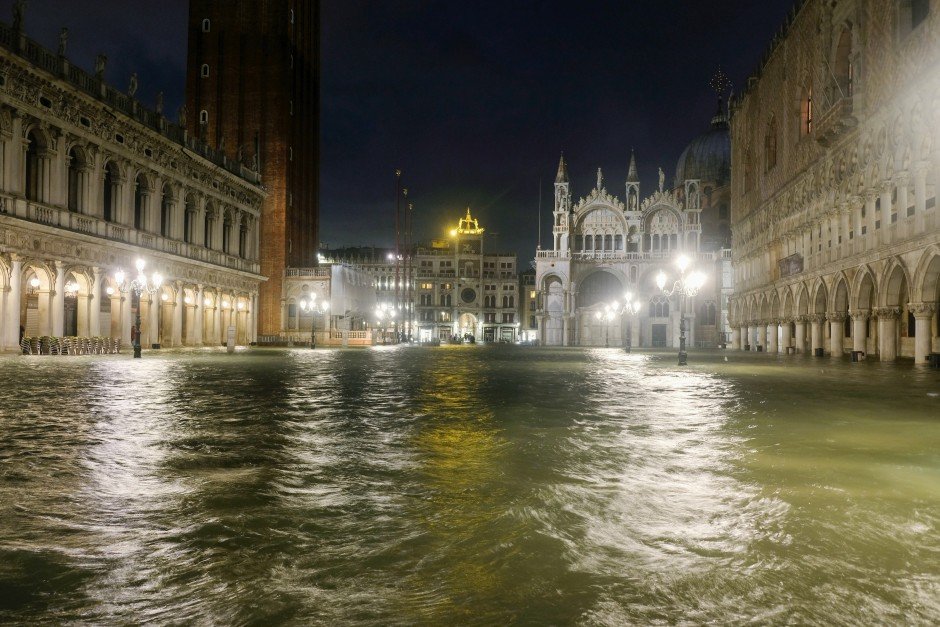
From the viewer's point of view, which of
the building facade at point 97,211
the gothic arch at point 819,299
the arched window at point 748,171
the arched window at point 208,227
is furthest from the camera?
the arched window at point 748,171

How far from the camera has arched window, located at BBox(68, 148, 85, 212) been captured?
117 feet

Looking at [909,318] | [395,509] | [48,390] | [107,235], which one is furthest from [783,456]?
[107,235]

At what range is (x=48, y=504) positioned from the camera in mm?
4691

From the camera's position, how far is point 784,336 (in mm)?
45250

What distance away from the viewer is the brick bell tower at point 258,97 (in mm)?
59531

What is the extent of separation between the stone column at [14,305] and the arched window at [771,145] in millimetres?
45151

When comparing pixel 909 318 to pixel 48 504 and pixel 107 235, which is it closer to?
pixel 48 504

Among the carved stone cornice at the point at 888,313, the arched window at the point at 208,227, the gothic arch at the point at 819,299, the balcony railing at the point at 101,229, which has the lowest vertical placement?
the carved stone cornice at the point at 888,313

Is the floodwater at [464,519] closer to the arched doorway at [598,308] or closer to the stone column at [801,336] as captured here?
the stone column at [801,336]

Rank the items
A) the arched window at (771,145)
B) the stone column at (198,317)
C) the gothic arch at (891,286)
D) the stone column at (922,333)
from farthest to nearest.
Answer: the arched window at (771,145) < the stone column at (198,317) < the gothic arch at (891,286) < the stone column at (922,333)

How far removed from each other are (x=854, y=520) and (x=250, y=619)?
12.2 feet

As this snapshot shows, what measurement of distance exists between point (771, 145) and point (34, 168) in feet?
149

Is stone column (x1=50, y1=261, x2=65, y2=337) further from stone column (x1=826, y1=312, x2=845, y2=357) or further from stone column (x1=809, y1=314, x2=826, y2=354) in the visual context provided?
stone column (x1=809, y1=314, x2=826, y2=354)

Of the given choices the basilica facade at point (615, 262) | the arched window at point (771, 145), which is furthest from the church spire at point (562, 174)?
the arched window at point (771, 145)
